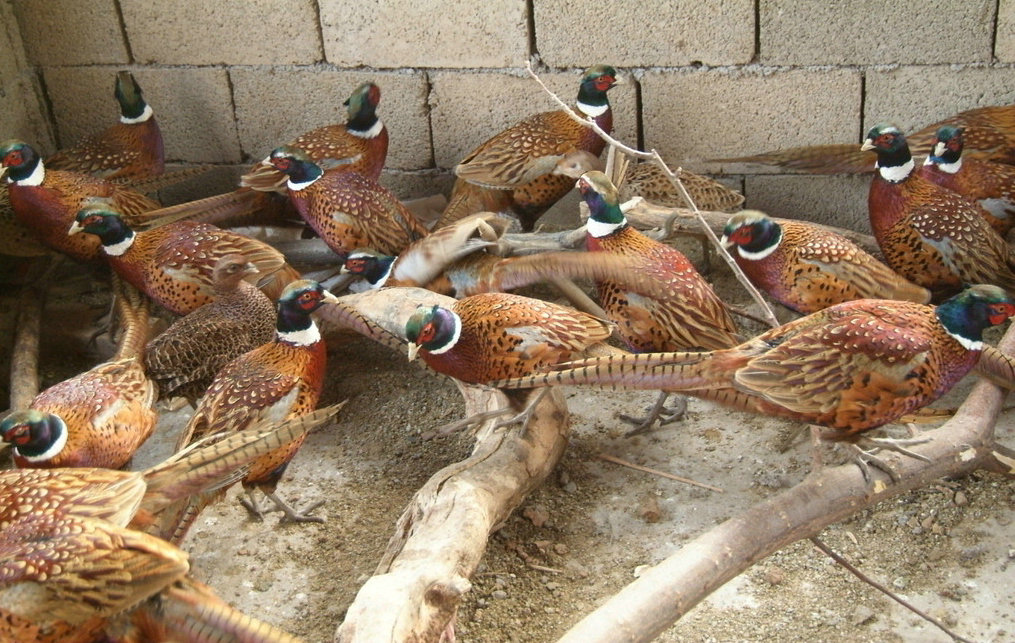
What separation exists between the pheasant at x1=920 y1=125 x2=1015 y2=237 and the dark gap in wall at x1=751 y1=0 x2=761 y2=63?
881mm

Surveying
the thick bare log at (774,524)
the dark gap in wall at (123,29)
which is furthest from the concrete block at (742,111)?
the dark gap in wall at (123,29)

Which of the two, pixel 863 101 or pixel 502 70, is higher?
pixel 502 70

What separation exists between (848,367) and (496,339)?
1087 mm

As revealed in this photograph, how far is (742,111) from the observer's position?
4707 millimetres

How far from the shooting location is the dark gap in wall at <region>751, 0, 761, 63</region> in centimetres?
447

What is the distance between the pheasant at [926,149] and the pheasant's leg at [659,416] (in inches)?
53.9

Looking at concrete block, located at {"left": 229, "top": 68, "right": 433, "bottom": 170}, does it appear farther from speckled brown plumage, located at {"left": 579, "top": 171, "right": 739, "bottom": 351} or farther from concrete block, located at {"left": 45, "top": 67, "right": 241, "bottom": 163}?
speckled brown plumage, located at {"left": 579, "top": 171, "right": 739, "bottom": 351}

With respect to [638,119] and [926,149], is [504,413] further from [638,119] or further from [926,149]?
[926,149]

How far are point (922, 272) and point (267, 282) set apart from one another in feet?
8.53

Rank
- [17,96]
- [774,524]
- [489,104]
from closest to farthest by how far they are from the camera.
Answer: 1. [774,524]
2. [489,104]
3. [17,96]

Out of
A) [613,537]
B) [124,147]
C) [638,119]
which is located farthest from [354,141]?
[613,537]

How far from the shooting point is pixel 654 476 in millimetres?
3535

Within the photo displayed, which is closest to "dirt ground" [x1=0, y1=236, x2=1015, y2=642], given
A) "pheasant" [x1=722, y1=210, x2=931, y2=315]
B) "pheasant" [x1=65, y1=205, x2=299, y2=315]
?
"pheasant" [x1=722, y1=210, x2=931, y2=315]

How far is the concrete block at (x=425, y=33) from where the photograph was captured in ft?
15.8
